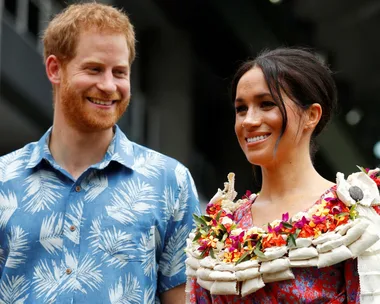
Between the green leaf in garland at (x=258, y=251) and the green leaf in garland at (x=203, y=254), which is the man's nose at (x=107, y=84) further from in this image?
the green leaf in garland at (x=258, y=251)

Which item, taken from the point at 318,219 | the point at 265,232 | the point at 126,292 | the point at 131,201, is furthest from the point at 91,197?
the point at 318,219

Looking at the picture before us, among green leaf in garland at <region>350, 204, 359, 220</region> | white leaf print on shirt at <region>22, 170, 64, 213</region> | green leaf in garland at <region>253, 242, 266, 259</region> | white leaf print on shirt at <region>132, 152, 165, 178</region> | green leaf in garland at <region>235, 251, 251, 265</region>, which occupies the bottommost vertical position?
green leaf in garland at <region>235, 251, 251, 265</region>

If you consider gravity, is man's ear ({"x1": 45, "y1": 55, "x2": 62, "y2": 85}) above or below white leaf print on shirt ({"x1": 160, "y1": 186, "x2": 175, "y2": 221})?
above

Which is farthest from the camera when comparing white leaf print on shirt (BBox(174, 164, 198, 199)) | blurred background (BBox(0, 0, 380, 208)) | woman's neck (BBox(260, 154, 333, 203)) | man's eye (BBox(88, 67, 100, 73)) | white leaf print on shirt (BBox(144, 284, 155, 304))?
blurred background (BBox(0, 0, 380, 208))

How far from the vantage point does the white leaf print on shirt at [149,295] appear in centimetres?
465

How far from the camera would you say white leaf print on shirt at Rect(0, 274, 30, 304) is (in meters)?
4.60

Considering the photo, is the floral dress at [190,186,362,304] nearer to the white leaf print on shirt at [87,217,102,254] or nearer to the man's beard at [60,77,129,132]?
the white leaf print on shirt at [87,217,102,254]

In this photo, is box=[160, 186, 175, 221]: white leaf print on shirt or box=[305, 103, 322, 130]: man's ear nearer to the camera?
box=[305, 103, 322, 130]: man's ear

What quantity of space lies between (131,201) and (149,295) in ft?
1.33

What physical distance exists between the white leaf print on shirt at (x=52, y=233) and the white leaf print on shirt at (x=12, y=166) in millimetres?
283

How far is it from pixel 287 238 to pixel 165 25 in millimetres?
10476

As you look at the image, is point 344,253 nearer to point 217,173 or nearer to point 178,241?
point 178,241

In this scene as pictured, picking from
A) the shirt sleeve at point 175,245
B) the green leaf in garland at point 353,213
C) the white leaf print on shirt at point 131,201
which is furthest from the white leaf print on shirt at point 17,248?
the green leaf in garland at point 353,213

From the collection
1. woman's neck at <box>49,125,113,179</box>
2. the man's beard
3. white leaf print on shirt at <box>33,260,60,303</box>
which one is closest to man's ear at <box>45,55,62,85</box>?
the man's beard
